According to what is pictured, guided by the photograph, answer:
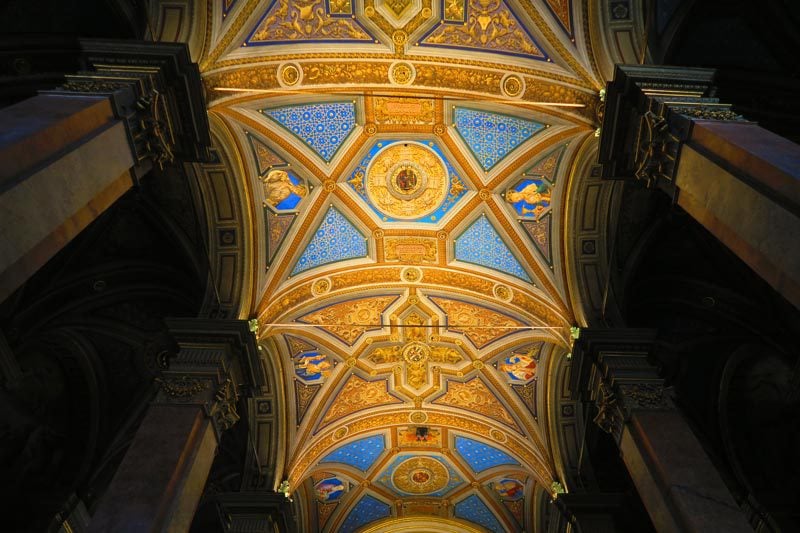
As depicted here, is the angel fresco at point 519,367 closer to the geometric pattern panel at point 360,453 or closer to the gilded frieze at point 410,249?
the gilded frieze at point 410,249

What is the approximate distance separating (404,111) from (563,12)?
2968 millimetres

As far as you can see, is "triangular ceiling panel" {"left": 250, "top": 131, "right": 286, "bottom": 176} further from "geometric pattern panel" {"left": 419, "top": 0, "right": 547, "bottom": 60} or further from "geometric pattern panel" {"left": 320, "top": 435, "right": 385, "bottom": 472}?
"geometric pattern panel" {"left": 320, "top": 435, "right": 385, "bottom": 472}

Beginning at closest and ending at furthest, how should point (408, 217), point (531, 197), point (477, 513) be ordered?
point (531, 197)
point (408, 217)
point (477, 513)

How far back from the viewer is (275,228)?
431 inches

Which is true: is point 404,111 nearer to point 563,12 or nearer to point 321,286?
point 563,12

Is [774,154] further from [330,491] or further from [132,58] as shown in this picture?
[330,491]

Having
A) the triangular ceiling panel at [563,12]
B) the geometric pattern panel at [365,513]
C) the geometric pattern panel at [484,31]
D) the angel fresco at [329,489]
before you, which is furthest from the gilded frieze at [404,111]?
the geometric pattern panel at [365,513]

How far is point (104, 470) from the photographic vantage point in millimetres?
11188

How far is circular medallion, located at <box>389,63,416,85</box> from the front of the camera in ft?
30.5

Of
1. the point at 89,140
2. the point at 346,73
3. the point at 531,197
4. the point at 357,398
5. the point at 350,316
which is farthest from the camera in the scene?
the point at 357,398

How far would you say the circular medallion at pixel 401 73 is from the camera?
9.30 meters

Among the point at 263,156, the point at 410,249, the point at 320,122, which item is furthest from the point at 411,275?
the point at 263,156

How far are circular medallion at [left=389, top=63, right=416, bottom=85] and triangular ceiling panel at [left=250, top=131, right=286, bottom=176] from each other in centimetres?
238

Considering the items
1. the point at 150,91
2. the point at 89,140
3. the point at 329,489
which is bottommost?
the point at 89,140
